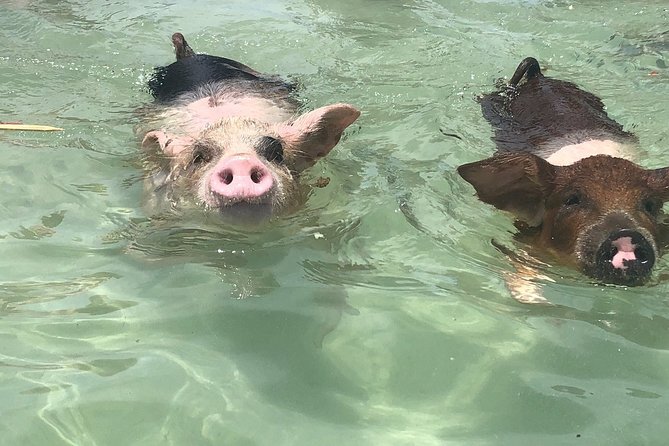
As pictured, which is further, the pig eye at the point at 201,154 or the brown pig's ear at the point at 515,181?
the pig eye at the point at 201,154

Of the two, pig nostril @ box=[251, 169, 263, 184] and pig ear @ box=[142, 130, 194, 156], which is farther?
pig ear @ box=[142, 130, 194, 156]

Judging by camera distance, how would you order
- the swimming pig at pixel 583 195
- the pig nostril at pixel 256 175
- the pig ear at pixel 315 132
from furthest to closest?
the pig ear at pixel 315 132, the pig nostril at pixel 256 175, the swimming pig at pixel 583 195

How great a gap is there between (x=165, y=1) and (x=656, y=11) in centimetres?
651

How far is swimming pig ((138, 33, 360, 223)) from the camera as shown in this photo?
3.62 m

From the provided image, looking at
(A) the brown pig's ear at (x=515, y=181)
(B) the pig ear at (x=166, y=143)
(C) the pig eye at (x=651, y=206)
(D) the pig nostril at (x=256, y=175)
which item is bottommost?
(B) the pig ear at (x=166, y=143)

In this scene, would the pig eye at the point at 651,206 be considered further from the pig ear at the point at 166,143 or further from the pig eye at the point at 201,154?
Answer: the pig ear at the point at 166,143

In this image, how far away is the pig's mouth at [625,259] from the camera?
10.2 feet

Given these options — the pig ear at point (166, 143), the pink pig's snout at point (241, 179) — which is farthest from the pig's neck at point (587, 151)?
the pig ear at point (166, 143)

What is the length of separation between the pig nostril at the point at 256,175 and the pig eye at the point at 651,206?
1.95 meters

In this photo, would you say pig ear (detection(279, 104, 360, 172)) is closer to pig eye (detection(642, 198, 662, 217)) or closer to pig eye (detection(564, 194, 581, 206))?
pig eye (detection(564, 194, 581, 206))

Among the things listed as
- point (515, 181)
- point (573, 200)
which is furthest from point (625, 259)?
point (515, 181)

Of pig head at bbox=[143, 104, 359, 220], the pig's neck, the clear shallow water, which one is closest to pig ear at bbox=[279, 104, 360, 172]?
pig head at bbox=[143, 104, 359, 220]

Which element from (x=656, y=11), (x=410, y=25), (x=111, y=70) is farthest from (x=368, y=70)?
(x=656, y=11)

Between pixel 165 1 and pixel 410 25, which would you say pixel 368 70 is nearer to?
pixel 410 25
